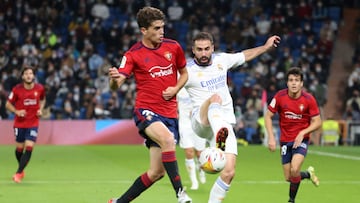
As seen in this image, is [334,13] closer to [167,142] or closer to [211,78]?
[211,78]

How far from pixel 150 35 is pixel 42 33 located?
23.4 metres

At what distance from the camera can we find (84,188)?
1339 centimetres

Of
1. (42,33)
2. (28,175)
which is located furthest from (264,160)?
(42,33)

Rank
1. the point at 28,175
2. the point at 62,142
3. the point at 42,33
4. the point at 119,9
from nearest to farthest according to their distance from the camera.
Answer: the point at 28,175
the point at 62,142
the point at 42,33
the point at 119,9

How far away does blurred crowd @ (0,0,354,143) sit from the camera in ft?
95.5

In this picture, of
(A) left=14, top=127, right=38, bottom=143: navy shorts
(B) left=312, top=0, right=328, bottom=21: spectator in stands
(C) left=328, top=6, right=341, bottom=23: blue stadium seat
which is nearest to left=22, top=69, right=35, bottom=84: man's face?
(A) left=14, top=127, right=38, bottom=143: navy shorts

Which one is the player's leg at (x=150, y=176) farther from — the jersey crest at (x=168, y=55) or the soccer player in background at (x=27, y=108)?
the soccer player in background at (x=27, y=108)

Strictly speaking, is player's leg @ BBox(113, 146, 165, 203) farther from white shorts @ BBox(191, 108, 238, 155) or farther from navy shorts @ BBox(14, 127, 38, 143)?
navy shorts @ BBox(14, 127, 38, 143)

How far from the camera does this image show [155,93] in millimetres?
9352

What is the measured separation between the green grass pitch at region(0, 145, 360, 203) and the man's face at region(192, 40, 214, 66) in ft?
7.17

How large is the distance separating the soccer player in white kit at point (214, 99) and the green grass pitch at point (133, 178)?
68.8 inches

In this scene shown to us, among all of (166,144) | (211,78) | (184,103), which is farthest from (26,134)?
(166,144)

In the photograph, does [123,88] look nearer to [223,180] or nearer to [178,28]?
[178,28]

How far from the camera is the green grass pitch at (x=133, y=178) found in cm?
1223
